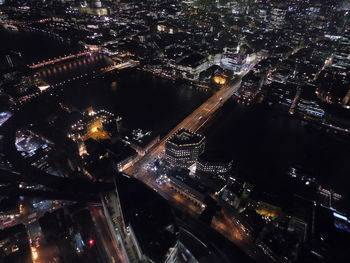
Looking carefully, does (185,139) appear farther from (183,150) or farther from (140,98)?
(140,98)

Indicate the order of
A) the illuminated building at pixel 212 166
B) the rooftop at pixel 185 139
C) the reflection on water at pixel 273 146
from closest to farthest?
the illuminated building at pixel 212 166 < the rooftop at pixel 185 139 < the reflection on water at pixel 273 146

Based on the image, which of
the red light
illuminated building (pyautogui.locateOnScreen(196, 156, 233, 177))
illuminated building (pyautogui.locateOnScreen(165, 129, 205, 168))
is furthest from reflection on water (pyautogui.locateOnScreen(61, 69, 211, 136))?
the red light

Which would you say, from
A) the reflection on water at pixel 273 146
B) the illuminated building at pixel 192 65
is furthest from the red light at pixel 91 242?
the illuminated building at pixel 192 65

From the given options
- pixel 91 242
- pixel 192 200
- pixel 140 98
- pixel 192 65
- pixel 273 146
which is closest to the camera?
pixel 91 242

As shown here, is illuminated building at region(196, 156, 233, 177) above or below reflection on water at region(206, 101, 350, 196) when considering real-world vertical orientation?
above

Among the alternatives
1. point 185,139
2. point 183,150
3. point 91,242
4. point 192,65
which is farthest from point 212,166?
point 192,65

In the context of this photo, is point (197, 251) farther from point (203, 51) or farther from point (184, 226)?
point (203, 51)

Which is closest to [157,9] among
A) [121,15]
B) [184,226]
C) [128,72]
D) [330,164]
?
[121,15]

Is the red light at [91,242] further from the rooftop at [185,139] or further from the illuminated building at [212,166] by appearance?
the illuminated building at [212,166]

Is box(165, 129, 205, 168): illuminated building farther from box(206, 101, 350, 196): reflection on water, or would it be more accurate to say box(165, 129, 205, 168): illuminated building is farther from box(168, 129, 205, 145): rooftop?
box(206, 101, 350, 196): reflection on water
